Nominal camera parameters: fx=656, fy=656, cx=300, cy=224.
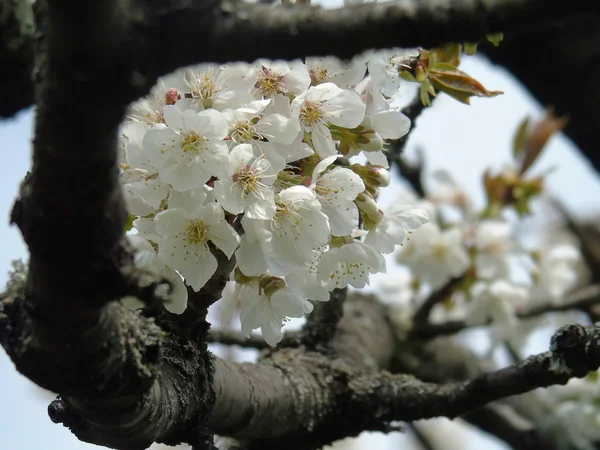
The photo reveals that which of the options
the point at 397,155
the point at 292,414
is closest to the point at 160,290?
the point at 292,414

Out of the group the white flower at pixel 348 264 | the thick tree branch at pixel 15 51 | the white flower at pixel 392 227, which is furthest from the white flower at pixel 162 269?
the thick tree branch at pixel 15 51

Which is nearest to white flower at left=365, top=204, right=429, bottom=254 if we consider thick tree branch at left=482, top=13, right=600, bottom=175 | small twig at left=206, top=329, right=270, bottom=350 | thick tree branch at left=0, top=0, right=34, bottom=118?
small twig at left=206, top=329, right=270, bottom=350

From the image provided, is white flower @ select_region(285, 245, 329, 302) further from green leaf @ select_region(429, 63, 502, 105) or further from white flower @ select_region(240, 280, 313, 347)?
green leaf @ select_region(429, 63, 502, 105)

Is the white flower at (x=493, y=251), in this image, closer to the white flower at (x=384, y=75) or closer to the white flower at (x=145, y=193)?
the white flower at (x=384, y=75)

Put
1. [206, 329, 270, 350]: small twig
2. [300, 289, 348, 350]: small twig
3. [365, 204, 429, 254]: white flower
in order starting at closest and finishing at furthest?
1. [365, 204, 429, 254]: white flower
2. [300, 289, 348, 350]: small twig
3. [206, 329, 270, 350]: small twig

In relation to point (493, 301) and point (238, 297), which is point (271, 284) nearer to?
point (238, 297)
